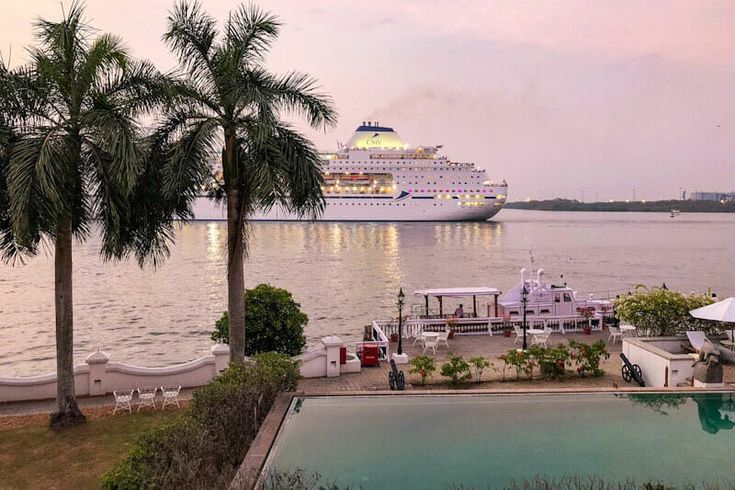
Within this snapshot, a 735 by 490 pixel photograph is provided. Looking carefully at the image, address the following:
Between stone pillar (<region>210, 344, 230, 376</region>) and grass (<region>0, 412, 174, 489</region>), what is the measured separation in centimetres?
218

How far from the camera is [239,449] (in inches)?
260

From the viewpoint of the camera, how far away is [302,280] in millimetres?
41031

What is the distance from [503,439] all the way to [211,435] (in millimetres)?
3503

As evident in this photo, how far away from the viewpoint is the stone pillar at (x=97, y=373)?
1080 centimetres

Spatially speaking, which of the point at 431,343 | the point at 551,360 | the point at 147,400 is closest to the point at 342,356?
the point at 431,343

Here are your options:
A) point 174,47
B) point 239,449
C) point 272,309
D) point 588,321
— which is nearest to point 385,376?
point 272,309

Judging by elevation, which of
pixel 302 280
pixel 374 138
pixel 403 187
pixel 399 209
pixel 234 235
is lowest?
pixel 302 280

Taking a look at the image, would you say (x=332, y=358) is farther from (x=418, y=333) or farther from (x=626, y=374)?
(x=626, y=374)

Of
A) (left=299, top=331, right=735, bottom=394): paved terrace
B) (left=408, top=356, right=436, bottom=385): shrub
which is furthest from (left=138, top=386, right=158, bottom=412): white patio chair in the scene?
(left=408, top=356, right=436, bottom=385): shrub

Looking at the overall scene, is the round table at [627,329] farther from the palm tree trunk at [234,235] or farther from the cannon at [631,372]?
the palm tree trunk at [234,235]

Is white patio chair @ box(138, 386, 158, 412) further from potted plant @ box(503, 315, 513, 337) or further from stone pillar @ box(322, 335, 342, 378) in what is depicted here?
potted plant @ box(503, 315, 513, 337)

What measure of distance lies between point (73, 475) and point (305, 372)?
18.0ft

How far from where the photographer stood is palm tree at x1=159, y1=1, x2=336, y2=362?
29.2ft

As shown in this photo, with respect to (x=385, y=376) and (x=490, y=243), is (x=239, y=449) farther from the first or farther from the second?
(x=490, y=243)
